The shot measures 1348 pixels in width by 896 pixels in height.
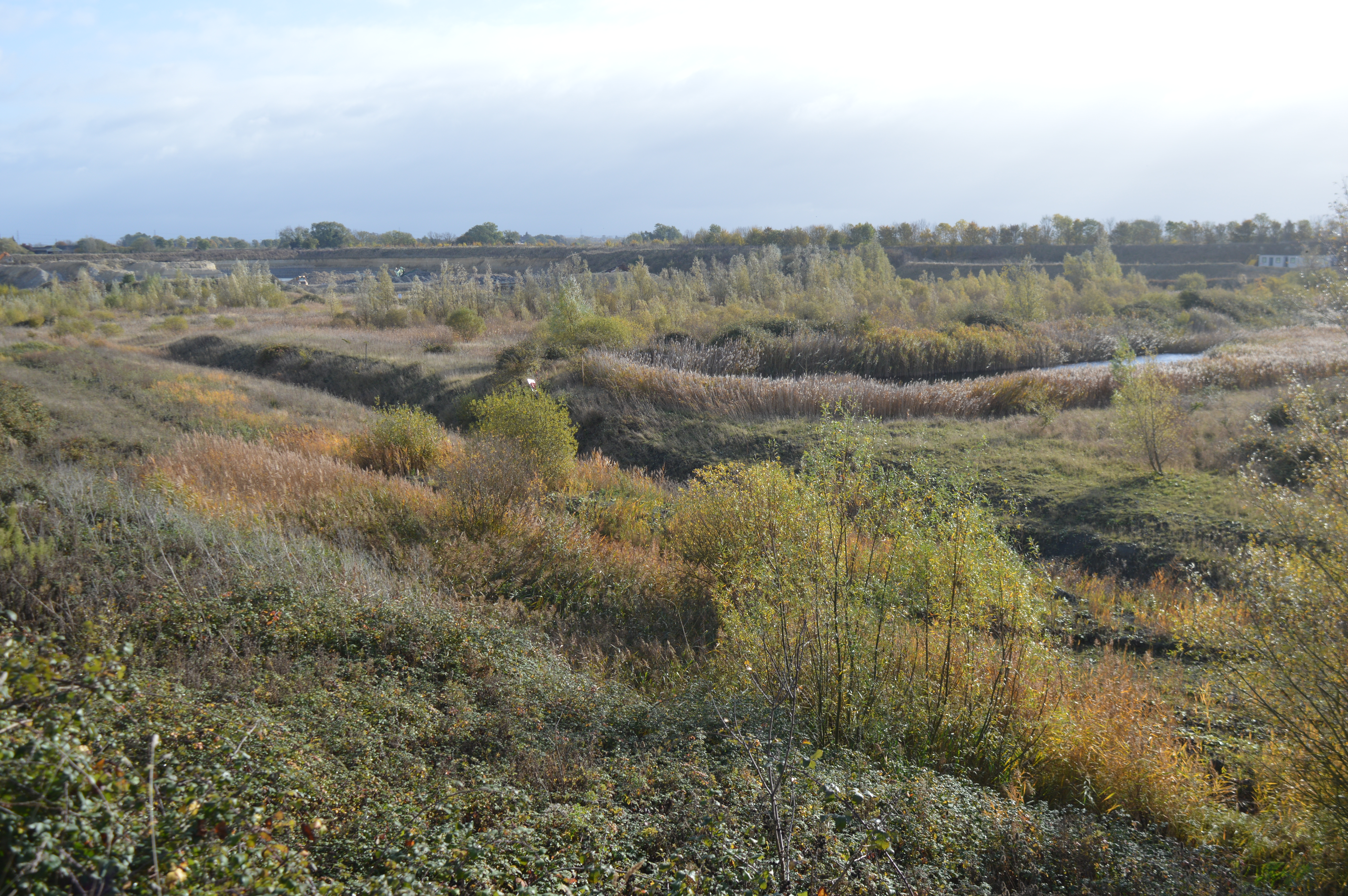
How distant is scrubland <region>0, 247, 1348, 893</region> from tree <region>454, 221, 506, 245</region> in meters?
81.8

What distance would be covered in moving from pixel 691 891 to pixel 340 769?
2.01 m

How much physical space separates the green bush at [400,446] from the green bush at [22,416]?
474cm

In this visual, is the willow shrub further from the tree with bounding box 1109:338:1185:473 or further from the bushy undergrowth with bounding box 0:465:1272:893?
the tree with bounding box 1109:338:1185:473

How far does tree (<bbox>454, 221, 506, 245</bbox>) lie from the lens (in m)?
90.1

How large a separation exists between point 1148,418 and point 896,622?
11.8 metres

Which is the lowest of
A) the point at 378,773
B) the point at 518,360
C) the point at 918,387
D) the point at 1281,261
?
the point at 378,773

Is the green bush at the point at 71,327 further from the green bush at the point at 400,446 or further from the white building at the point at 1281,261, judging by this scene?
the white building at the point at 1281,261

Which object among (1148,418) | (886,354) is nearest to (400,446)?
(1148,418)

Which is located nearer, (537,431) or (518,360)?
(537,431)

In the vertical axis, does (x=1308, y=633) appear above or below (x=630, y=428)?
above

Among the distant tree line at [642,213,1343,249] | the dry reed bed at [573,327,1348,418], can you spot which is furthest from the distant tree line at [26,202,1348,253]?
the dry reed bed at [573,327,1348,418]

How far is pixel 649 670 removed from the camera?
6.94 metres

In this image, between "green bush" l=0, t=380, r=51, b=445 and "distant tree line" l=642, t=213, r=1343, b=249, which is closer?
"green bush" l=0, t=380, r=51, b=445

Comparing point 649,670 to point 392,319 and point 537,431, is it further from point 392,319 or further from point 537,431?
point 392,319
